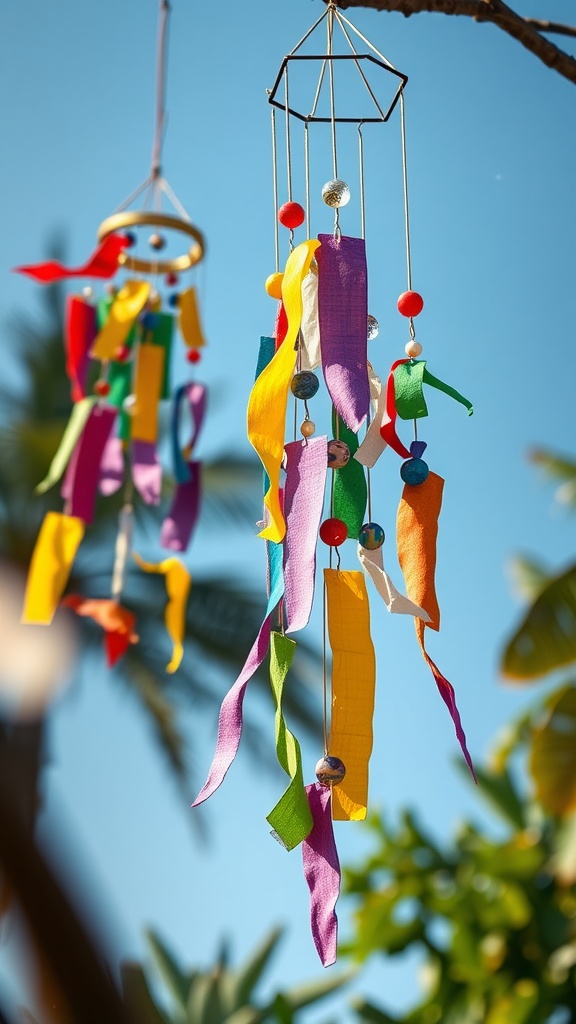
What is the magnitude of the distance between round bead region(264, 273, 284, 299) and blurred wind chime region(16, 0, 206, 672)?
113 centimetres

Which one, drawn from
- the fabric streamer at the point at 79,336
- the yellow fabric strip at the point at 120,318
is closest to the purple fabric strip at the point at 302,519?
the yellow fabric strip at the point at 120,318

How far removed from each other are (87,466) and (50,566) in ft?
0.84

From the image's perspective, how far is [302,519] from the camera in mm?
1083

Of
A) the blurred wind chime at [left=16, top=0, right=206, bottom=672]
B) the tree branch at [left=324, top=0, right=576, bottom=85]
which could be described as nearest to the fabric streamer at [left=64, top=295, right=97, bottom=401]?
the blurred wind chime at [left=16, top=0, right=206, bottom=672]

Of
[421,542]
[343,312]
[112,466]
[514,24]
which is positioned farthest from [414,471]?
[112,466]

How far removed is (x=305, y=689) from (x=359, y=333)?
3.93 m

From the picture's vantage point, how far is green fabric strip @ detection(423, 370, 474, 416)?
114 cm

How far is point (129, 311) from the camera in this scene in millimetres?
2381

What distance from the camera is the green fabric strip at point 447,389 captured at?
1.14 meters

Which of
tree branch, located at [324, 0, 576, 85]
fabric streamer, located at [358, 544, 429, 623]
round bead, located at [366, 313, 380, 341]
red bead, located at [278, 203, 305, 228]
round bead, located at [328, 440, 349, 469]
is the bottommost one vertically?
fabric streamer, located at [358, 544, 429, 623]

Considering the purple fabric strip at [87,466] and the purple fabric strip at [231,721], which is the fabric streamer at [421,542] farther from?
the purple fabric strip at [87,466]

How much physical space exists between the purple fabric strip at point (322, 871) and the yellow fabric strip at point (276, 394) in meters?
0.23

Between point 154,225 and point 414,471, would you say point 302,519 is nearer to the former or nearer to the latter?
point 414,471

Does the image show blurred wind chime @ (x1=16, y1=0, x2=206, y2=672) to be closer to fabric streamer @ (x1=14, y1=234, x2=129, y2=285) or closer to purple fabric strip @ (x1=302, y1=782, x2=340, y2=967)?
fabric streamer @ (x1=14, y1=234, x2=129, y2=285)
